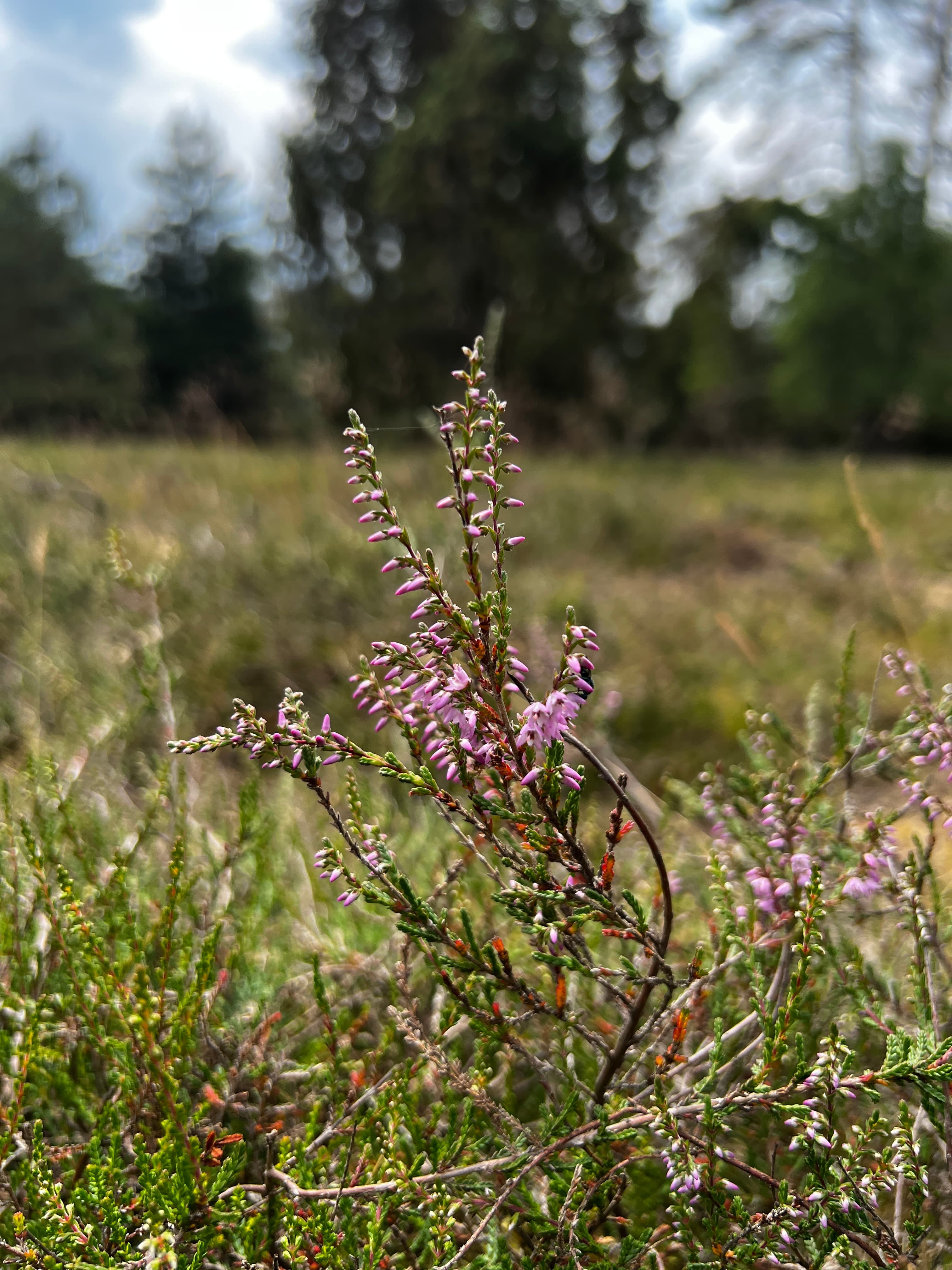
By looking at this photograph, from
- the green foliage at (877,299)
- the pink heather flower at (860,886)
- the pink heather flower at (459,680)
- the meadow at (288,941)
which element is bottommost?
the meadow at (288,941)

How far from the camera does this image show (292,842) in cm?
230

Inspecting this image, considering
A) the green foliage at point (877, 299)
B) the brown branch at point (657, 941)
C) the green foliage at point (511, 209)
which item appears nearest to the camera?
the brown branch at point (657, 941)

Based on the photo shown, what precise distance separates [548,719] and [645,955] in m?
0.47

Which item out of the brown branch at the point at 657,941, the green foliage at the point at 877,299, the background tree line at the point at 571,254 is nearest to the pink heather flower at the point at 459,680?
the brown branch at the point at 657,941

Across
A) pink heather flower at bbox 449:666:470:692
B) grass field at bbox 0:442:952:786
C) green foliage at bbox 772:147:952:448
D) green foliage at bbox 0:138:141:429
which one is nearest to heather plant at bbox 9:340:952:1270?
pink heather flower at bbox 449:666:470:692

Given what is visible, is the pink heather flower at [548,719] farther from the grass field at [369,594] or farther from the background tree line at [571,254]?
the background tree line at [571,254]

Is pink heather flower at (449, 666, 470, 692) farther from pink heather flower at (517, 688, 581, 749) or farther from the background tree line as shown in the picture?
the background tree line

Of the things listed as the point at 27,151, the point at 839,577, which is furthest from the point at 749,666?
the point at 27,151

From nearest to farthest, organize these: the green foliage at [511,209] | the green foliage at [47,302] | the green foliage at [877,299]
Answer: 1. the green foliage at [511,209]
2. the green foliage at [877,299]
3. the green foliage at [47,302]

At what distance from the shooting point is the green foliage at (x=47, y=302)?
3072 cm

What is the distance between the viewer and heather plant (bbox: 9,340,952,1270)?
0.93 metres

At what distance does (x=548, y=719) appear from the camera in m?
0.91

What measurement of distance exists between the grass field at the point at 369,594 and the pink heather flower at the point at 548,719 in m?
0.92

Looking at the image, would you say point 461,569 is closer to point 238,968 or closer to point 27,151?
point 238,968
